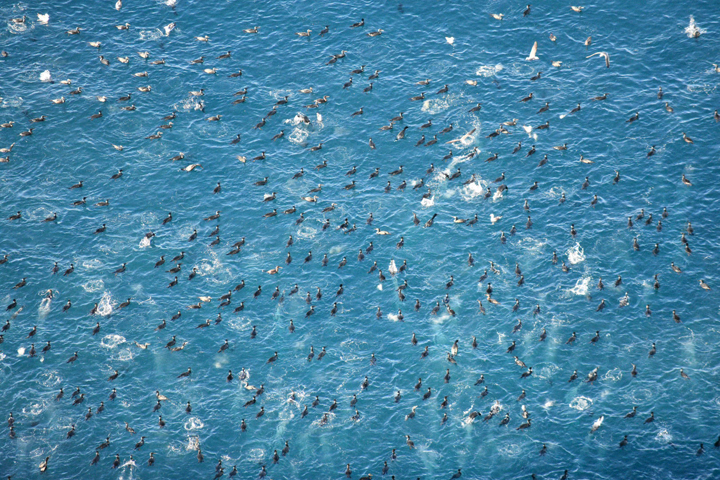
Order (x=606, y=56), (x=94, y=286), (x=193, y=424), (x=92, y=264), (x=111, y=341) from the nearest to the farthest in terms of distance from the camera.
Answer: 1. (x=193, y=424)
2. (x=111, y=341)
3. (x=94, y=286)
4. (x=92, y=264)
5. (x=606, y=56)

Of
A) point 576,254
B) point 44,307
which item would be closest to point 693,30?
point 576,254

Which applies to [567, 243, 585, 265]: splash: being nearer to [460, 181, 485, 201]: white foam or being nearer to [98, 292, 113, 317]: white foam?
[460, 181, 485, 201]: white foam

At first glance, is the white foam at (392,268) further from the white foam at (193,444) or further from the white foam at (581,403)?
the white foam at (193,444)

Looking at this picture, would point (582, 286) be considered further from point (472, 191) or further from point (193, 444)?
point (193, 444)

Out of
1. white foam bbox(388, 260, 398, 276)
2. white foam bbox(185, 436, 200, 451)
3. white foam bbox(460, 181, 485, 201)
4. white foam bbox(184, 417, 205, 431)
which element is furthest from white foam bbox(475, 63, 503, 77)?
white foam bbox(185, 436, 200, 451)

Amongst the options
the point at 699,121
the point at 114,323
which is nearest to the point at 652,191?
the point at 699,121

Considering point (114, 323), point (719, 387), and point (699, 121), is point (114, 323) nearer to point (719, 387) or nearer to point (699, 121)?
point (719, 387)

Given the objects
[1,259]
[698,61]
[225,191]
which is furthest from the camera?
[698,61]
